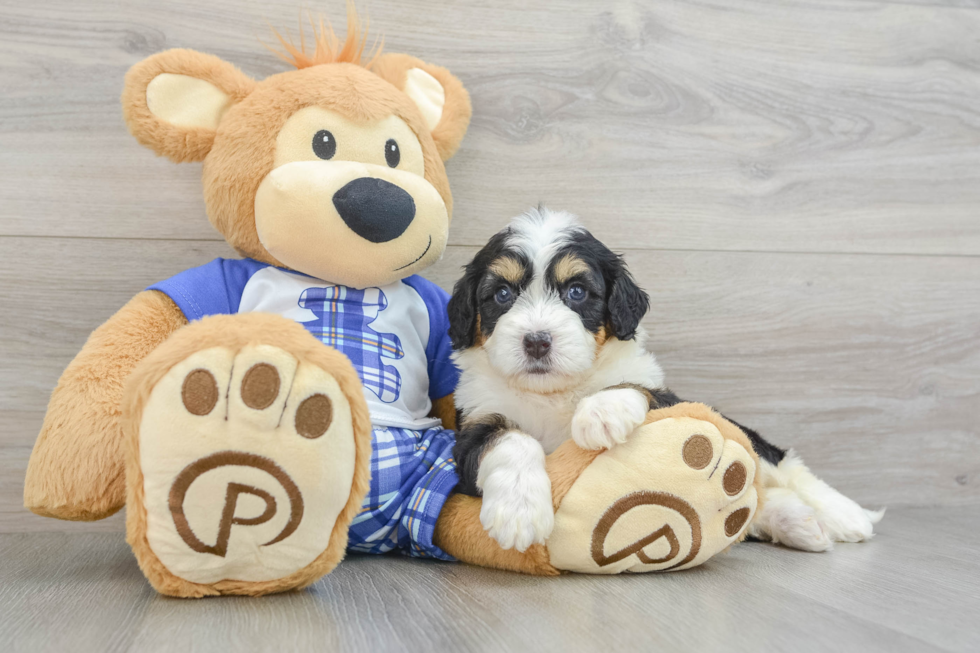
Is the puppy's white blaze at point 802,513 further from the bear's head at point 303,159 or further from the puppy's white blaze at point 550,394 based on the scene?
the bear's head at point 303,159

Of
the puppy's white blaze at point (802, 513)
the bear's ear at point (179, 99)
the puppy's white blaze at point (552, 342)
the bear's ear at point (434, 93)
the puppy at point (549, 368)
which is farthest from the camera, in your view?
the bear's ear at point (434, 93)

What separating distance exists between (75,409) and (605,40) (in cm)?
187

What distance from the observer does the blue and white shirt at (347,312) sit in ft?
5.61

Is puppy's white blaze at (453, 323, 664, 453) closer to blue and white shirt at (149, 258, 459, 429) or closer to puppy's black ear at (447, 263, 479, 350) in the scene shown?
puppy's black ear at (447, 263, 479, 350)

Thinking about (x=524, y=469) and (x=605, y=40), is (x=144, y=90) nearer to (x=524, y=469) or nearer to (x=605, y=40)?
(x=524, y=469)

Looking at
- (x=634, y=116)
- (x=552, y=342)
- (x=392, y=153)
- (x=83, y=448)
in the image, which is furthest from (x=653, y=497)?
(x=634, y=116)

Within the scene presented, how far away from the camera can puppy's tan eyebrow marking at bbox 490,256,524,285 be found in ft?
5.49

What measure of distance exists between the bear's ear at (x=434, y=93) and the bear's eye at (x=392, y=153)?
0.66ft

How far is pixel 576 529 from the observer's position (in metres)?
1.41

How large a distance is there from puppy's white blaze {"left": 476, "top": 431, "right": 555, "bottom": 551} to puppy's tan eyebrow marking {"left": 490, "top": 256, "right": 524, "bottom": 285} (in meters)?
0.40

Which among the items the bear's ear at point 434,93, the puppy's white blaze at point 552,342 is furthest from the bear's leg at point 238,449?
the bear's ear at point 434,93

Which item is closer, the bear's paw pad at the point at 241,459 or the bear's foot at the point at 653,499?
the bear's paw pad at the point at 241,459

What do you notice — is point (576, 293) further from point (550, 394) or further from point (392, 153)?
point (392, 153)

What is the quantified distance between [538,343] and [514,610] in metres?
0.56
